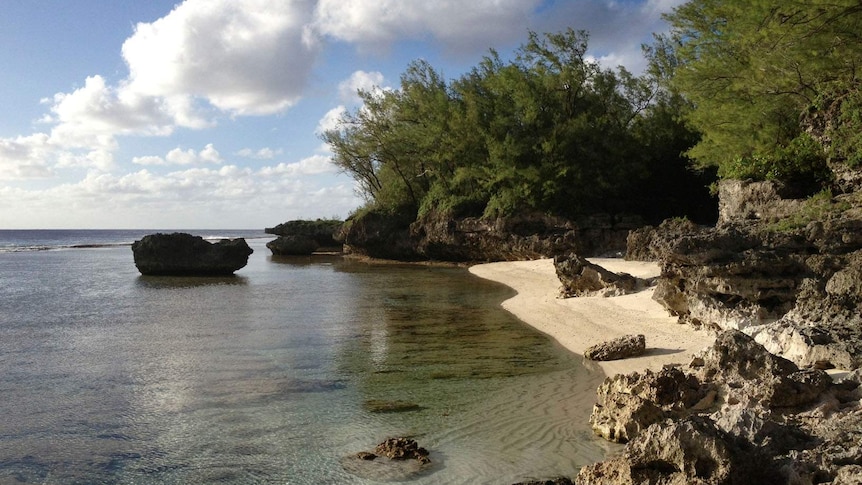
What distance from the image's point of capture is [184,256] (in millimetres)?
35562

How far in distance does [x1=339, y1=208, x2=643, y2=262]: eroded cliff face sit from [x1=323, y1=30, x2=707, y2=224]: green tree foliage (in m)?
1.02

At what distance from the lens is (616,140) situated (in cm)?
3709

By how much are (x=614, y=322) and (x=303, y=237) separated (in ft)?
151

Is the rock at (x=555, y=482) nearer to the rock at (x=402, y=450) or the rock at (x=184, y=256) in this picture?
the rock at (x=402, y=450)

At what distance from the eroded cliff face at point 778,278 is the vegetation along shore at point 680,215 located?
0.14 feet

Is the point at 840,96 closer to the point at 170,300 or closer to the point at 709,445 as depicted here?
the point at 709,445

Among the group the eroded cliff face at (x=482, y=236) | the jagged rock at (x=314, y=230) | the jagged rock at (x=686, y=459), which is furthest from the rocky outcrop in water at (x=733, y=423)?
the jagged rock at (x=314, y=230)

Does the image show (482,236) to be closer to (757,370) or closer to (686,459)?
(757,370)

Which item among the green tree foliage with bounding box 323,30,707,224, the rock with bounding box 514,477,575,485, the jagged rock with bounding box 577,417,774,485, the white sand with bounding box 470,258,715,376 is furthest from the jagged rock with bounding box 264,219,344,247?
the jagged rock with bounding box 577,417,774,485

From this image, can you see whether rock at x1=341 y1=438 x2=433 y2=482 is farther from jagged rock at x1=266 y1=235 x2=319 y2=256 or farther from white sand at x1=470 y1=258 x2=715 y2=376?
jagged rock at x1=266 y1=235 x2=319 y2=256

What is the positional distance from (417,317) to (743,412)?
1380cm

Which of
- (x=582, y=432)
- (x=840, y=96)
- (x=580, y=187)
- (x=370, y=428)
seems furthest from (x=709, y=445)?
(x=580, y=187)

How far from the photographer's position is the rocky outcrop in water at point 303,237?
191 feet

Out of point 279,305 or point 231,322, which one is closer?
point 231,322
